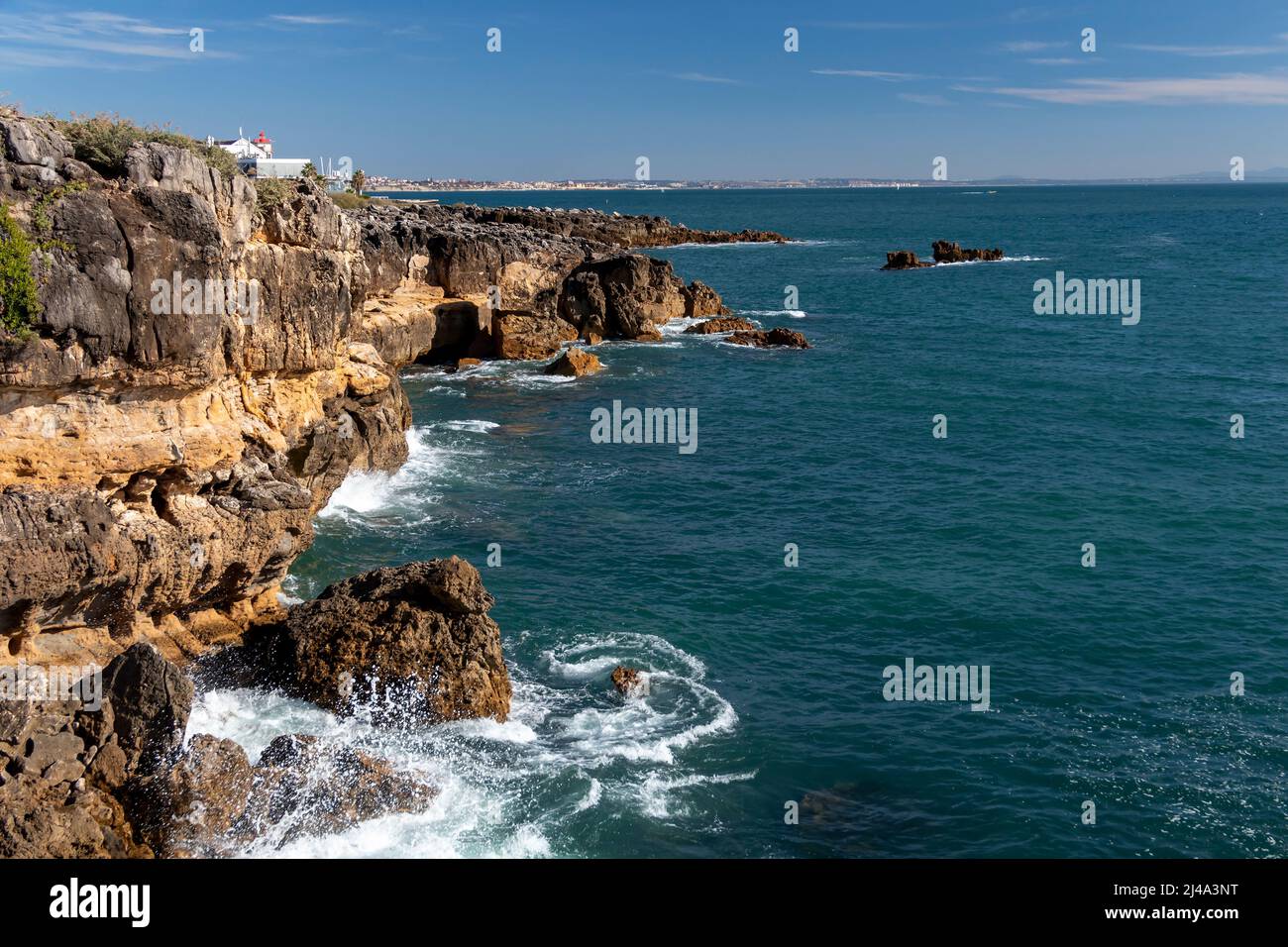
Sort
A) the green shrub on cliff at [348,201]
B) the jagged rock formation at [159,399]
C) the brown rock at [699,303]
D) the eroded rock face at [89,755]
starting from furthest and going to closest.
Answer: the brown rock at [699,303], the green shrub on cliff at [348,201], the jagged rock formation at [159,399], the eroded rock face at [89,755]

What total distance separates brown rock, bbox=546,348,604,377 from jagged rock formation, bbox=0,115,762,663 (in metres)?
28.6

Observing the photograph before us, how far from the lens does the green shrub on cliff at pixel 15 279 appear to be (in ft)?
60.4

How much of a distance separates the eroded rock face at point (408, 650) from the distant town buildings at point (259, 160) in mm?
11419

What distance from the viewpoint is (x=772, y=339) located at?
73000 millimetres

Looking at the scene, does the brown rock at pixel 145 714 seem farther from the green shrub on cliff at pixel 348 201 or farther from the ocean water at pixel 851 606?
the green shrub on cliff at pixel 348 201

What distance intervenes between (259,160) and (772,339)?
45847mm

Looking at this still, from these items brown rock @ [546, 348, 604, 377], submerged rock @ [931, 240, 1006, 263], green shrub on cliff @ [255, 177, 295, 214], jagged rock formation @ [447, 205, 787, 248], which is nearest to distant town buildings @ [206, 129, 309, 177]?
green shrub on cliff @ [255, 177, 295, 214]

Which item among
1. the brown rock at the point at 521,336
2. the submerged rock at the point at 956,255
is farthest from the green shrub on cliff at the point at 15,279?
the submerged rock at the point at 956,255

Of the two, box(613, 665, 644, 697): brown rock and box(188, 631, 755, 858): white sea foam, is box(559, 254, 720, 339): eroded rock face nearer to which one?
box(188, 631, 755, 858): white sea foam

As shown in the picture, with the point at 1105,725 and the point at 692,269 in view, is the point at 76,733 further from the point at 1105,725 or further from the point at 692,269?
the point at 692,269

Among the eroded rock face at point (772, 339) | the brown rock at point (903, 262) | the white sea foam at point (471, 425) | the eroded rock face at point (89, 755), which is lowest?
the eroded rock face at point (89, 755)

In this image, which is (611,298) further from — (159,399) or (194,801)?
(194,801)

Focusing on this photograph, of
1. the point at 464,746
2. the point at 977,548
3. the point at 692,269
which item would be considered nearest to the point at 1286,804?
the point at 977,548

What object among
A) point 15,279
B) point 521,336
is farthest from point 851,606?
point 521,336
